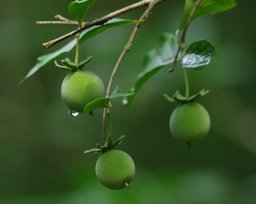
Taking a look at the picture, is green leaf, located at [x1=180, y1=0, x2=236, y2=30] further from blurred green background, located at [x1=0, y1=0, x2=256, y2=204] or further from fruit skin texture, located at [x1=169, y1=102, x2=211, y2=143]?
blurred green background, located at [x1=0, y1=0, x2=256, y2=204]

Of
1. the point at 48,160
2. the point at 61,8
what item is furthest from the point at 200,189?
the point at 61,8

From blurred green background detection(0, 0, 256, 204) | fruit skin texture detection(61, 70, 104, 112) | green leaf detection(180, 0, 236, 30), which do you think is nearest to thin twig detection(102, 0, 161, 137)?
fruit skin texture detection(61, 70, 104, 112)

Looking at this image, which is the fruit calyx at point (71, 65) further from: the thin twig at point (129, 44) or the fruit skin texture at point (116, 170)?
the fruit skin texture at point (116, 170)

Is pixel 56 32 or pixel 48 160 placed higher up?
pixel 56 32

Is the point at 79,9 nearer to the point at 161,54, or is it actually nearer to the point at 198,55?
the point at 198,55

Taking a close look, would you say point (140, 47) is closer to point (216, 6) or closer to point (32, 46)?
point (32, 46)

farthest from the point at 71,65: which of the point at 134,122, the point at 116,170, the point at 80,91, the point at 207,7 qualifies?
the point at 134,122

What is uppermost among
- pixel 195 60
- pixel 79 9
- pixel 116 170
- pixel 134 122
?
pixel 79 9
